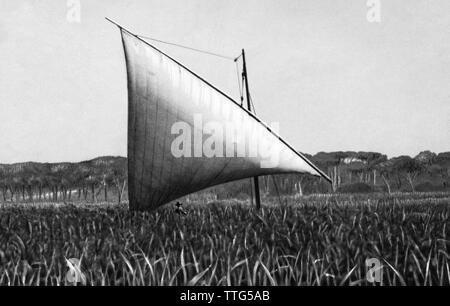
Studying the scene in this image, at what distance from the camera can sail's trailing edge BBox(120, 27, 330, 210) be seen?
14172 millimetres

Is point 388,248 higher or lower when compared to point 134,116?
lower

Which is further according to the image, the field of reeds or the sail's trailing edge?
the sail's trailing edge

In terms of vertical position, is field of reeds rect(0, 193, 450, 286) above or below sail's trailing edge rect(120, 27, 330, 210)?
below

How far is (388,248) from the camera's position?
282 inches

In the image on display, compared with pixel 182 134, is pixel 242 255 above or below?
below

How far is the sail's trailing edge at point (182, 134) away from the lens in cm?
1417

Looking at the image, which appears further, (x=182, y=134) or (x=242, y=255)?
(x=182, y=134)

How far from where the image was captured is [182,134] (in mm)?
14453

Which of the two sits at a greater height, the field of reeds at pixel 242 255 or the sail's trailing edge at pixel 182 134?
the sail's trailing edge at pixel 182 134

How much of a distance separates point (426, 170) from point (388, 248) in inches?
2421

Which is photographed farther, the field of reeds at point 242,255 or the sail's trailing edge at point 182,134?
the sail's trailing edge at point 182,134
